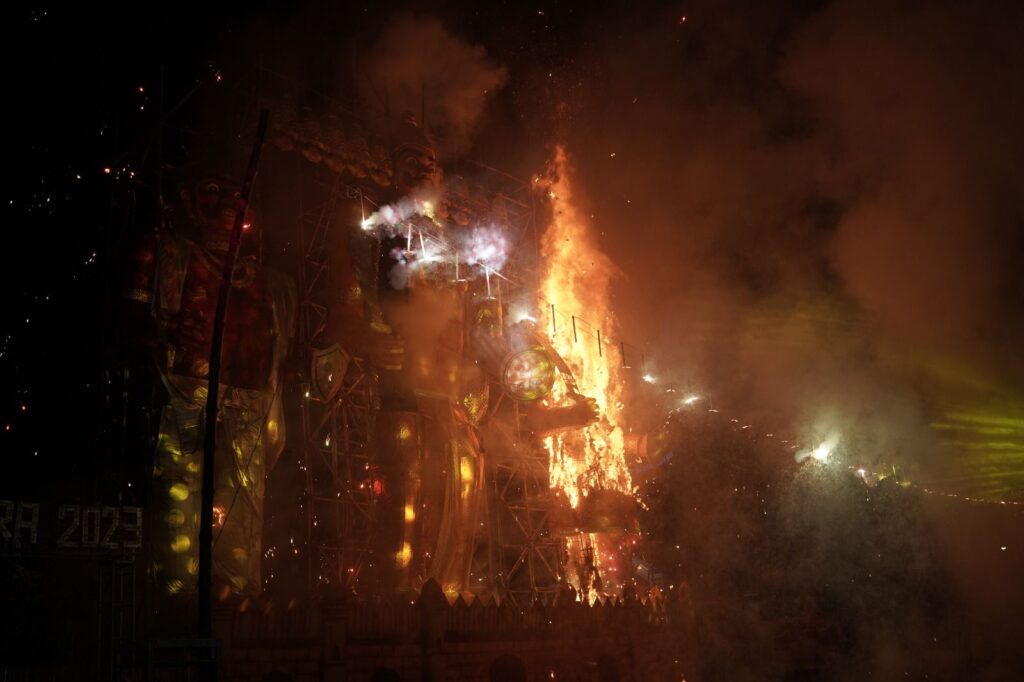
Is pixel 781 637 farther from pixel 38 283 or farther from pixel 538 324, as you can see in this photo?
pixel 38 283

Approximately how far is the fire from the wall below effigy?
20.2ft

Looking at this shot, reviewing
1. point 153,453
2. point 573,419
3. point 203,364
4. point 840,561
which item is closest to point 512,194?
point 573,419

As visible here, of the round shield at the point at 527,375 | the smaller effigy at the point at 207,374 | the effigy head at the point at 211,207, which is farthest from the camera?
the round shield at the point at 527,375

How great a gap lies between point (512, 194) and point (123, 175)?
Answer: 12278 mm

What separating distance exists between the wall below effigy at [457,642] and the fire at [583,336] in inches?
242

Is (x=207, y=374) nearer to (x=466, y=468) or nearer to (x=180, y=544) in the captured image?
(x=180, y=544)

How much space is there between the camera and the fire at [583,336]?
2381 cm

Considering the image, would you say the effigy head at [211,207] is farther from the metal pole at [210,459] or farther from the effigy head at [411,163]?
the metal pole at [210,459]

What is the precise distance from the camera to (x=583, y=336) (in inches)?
977

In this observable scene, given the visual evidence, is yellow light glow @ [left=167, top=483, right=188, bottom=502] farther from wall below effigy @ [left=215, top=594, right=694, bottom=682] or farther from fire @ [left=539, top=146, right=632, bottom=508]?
fire @ [left=539, top=146, right=632, bottom=508]

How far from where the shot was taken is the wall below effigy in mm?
12047

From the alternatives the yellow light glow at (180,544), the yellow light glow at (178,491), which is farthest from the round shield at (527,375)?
the yellow light glow at (180,544)

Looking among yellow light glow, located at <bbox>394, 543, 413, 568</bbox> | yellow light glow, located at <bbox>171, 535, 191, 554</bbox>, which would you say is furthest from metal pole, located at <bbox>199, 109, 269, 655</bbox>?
yellow light glow, located at <bbox>394, 543, 413, 568</bbox>

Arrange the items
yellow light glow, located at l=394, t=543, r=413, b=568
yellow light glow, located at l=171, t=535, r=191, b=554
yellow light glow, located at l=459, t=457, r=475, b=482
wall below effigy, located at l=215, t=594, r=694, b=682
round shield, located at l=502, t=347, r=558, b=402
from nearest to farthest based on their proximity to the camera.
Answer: wall below effigy, located at l=215, t=594, r=694, b=682 → yellow light glow, located at l=171, t=535, r=191, b=554 → yellow light glow, located at l=394, t=543, r=413, b=568 → yellow light glow, located at l=459, t=457, r=475, b=482 → round shield, located at l=502, t=347, r=558, b=402
